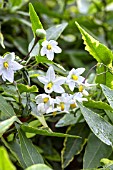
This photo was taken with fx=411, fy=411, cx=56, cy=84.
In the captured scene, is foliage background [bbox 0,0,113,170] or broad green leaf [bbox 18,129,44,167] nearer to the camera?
broad green leaf [bbox 18,129,44,167]

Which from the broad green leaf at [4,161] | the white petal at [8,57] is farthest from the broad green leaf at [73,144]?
the broad green leaf at [4,161]

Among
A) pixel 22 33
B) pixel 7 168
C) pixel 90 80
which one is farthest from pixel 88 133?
pixel 22 33

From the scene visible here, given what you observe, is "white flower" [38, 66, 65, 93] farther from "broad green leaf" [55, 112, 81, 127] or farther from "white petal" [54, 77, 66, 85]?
"broad green leaf" [55, 112, 81, 127]

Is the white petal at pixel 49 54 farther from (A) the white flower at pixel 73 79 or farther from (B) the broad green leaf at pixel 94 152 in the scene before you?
(B) the broad green leaf at pixel 94 152

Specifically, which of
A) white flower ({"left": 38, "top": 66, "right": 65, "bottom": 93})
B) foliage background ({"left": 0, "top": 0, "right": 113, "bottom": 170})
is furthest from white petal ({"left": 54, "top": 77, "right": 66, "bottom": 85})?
foliage background ({"left": 0, "top": 0, "right": 113, "bottom": 170})

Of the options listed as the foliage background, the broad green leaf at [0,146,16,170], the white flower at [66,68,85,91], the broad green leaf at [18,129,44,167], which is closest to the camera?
the broad green leaf at [0,146,16,170]

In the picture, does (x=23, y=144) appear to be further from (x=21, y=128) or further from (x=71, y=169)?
(x=71, y=169)

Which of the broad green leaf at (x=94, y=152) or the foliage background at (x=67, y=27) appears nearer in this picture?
the broad green leaf at (x=94, y=152)

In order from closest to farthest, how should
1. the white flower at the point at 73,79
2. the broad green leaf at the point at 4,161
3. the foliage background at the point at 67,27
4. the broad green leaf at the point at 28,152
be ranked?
the broad green leaf at the point at 4,161 → the broad green leaf at the point at 28,152 → the white flower at the point at 73,79 → the foliage background at the point at 67,27

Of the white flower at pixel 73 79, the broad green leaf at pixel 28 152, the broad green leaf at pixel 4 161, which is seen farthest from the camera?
the white flower at pixel 73 79
